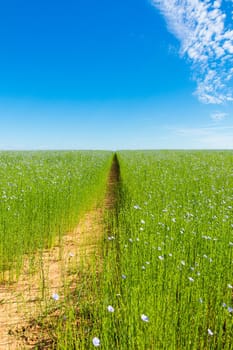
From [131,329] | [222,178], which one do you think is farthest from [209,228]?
[222,178]

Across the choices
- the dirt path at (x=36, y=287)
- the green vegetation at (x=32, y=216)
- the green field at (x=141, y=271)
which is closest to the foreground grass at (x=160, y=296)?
the green field at (x=141, y=271)

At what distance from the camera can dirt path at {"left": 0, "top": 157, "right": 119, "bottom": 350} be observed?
11.5ft

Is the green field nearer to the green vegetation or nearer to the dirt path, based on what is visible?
the green vegetation

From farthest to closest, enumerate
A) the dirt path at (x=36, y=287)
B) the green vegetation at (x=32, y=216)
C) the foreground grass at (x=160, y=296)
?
the green vegetation at (x=32, y=216) → the dirt path at (x=36, y=287) → the foreground grass at (x=160, y=296)

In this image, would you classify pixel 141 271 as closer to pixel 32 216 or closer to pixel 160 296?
pixel 160 296

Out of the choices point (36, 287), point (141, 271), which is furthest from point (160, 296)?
point (36, 287)

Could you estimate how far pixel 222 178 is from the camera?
13.5 metres

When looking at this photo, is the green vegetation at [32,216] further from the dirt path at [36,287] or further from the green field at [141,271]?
the dirt path at [36,287]

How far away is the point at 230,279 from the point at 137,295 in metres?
1.71

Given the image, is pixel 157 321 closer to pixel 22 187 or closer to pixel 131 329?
pixel 131 329

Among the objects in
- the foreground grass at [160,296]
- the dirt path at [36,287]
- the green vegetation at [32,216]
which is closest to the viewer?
the foreground grass at [160,296]

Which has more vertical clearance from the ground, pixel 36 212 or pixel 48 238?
pixel 36 212

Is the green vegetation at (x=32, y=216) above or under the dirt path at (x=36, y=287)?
above

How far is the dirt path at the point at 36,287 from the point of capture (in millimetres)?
3518
